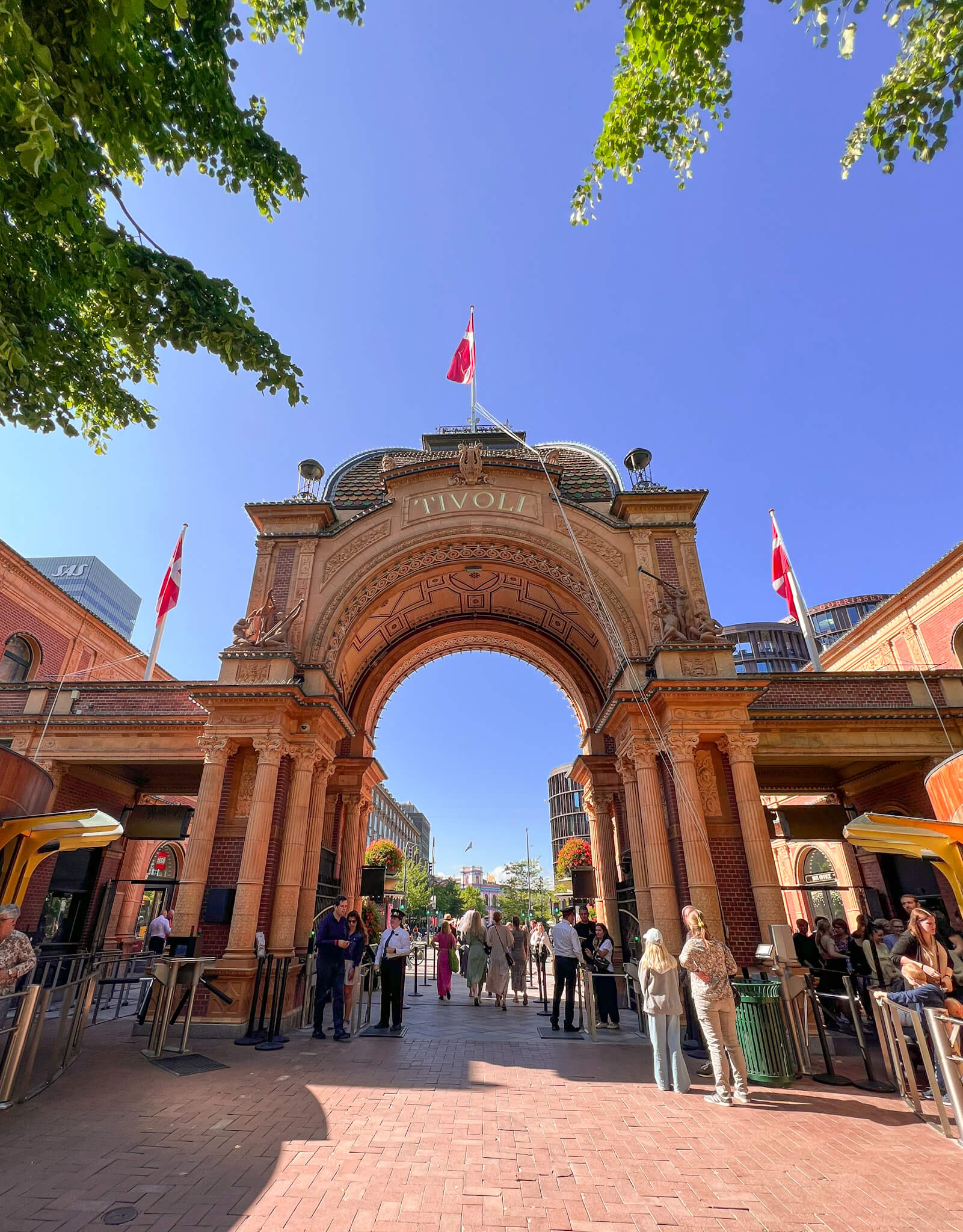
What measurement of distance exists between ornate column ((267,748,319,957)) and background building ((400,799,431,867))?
9866 cm

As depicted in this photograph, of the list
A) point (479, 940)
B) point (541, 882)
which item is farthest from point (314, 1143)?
point (541, 882)

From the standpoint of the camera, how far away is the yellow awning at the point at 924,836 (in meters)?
6.48

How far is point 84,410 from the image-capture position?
305 inches

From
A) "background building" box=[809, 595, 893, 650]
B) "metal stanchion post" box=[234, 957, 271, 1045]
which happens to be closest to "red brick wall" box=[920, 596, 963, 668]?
"metal stanchion post" box=[234, 957, 271, 1045]

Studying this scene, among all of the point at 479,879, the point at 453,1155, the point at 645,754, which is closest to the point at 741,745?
the point at 645,754

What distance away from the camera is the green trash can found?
6836 millimetres

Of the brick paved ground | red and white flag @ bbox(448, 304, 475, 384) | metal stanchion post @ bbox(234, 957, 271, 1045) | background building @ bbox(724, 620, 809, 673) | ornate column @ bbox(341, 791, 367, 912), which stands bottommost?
the brick paved ground

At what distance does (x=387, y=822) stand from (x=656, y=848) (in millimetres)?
Result: 72296

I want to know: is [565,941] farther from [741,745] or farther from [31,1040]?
[31,1040]

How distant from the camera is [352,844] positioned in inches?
666

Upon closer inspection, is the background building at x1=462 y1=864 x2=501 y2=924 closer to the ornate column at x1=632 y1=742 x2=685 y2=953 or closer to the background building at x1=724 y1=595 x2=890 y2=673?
the background building at x1=724 y1=595 x2=890 y2=673

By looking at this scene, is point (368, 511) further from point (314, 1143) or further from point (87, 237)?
point (314, 1143)

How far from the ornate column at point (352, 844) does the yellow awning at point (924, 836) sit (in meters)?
13.2

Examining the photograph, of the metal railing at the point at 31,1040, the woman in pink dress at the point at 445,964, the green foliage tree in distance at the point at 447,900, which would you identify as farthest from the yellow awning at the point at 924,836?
the green foliage tree in distance at the point at 447,900
